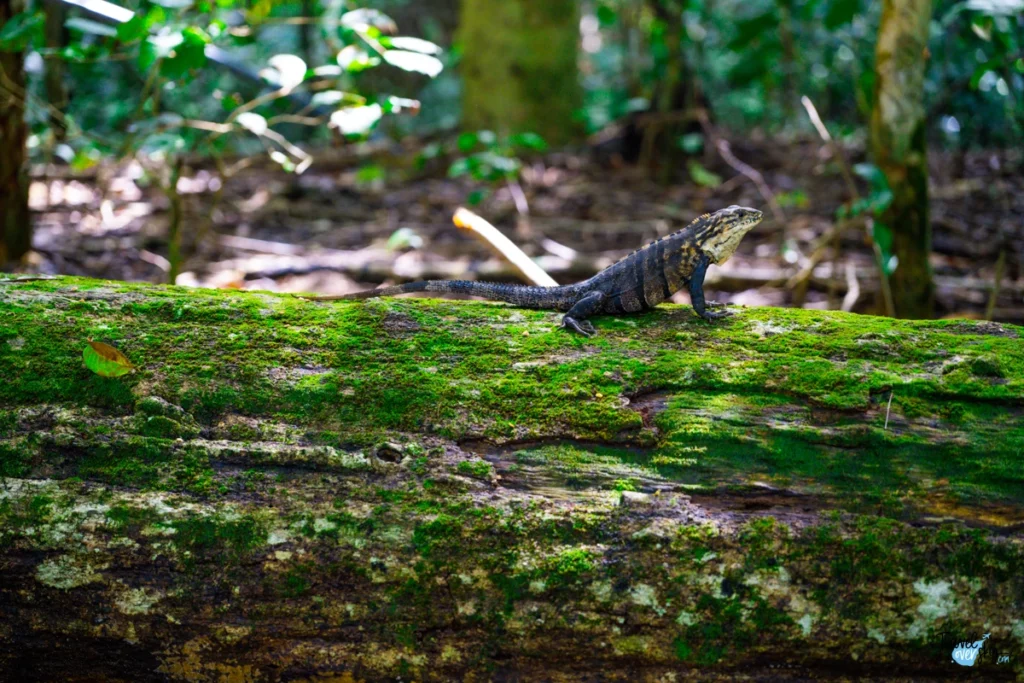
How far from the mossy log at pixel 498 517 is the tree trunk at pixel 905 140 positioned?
8.97 feet

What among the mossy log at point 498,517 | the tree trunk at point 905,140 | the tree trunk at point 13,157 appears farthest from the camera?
the tree trunk at point 13,157

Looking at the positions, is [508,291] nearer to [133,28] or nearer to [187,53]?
[187,53]

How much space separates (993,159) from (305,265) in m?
7.15

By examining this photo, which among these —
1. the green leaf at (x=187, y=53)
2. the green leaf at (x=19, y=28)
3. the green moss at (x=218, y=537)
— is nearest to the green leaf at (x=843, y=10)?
the green leaf at (x=187, y=53)

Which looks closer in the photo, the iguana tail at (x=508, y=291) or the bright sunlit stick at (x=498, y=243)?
the iguana tail at (x=508, y=291)

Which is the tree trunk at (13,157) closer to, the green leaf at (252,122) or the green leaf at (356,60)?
the green leaf at (252,122)

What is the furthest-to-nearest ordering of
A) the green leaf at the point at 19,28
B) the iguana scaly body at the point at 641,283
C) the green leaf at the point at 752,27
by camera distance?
the green leaf at the point at 752,27 → the green leaf at the point at 19,28 → the iguana scaly body at the point at 641,283

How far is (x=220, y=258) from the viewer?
337 inches

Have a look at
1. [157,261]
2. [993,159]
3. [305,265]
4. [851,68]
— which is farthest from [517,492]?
[851,68]

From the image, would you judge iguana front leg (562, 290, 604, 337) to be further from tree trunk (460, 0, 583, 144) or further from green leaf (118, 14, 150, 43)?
tree trunk (460, 0, 583, 144)

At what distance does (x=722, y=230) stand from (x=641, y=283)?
0.68m

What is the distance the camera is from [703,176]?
10.6 meters

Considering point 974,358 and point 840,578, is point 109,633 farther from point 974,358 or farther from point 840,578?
point 974,358

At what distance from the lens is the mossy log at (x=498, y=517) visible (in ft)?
8.48
